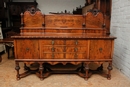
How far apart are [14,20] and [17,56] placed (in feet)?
12.1

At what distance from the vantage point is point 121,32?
2861mm

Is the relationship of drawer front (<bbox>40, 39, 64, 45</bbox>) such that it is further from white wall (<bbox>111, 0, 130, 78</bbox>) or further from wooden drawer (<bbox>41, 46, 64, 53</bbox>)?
white wall (<bbox>111, 0, 130, 78</bbox>)

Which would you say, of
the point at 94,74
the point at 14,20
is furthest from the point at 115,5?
the point at 14,20

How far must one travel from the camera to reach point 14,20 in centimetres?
558

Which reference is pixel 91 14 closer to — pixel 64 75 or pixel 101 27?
pixel 101 27

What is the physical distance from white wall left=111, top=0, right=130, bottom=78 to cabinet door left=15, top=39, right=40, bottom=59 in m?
1.71

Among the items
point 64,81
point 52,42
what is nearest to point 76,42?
point 52,42

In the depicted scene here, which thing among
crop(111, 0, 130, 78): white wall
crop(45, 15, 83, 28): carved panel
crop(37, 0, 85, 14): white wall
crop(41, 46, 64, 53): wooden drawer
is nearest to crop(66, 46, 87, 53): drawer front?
crop(41, 46, 64, 53): wooden drawer

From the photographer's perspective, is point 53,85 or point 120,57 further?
point 120,57

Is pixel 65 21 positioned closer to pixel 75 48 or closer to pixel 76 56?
pixel 75 48

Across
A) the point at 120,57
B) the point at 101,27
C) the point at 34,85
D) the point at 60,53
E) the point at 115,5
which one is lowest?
the point at 34,85

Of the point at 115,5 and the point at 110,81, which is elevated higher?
the point at 115,5

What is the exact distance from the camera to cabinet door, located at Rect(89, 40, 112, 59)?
2.30 metres

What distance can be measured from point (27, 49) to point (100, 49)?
4.10 feet
